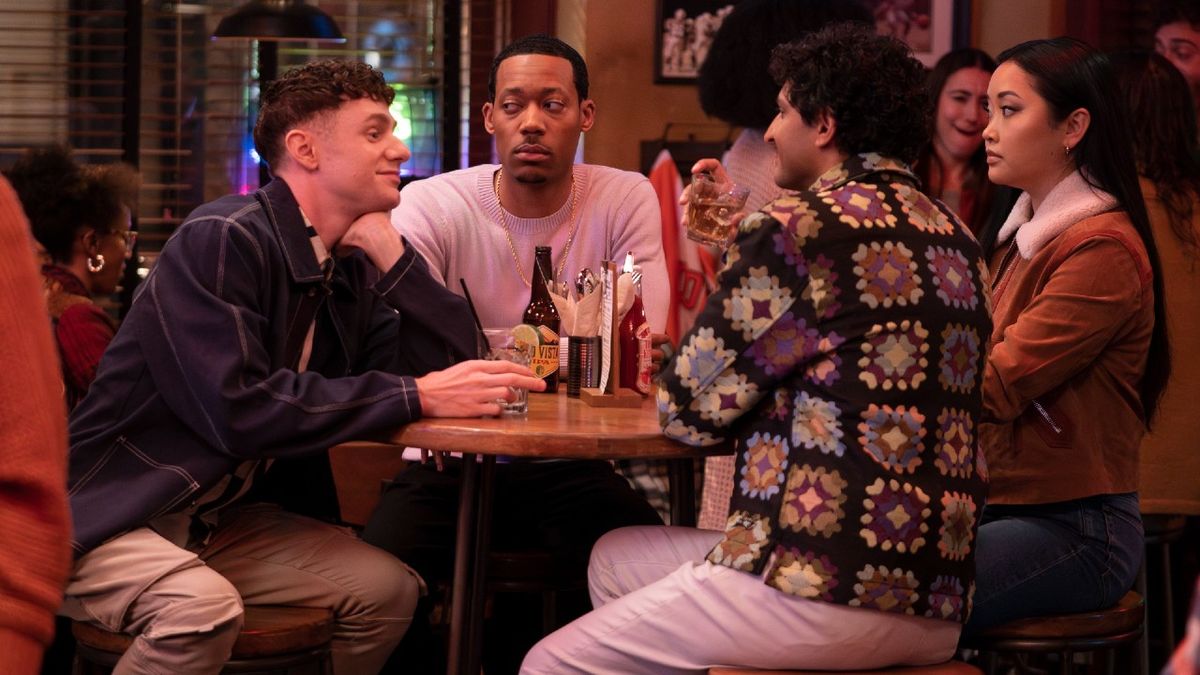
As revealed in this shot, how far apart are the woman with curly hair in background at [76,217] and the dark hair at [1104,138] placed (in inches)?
94.5

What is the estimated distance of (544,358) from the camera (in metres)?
2.87

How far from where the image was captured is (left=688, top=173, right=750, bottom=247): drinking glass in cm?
272

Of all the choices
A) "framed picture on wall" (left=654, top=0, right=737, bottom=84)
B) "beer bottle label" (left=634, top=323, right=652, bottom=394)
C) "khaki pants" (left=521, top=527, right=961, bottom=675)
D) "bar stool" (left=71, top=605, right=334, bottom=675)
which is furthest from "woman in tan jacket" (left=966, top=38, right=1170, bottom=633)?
"framed picture on wall" (left=654, top=0, right=737, bottom=84)

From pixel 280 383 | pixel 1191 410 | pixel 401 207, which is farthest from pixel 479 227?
pixel 1191 410

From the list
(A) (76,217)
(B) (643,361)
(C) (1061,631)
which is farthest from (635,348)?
(A) (76,217)

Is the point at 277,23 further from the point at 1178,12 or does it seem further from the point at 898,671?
the point at 898,671

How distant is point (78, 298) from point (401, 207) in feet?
3.29

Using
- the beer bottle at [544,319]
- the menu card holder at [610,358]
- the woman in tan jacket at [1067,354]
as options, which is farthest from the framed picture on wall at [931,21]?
the menu card holder at [610,358]

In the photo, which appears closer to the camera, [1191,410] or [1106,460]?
[1106,460]

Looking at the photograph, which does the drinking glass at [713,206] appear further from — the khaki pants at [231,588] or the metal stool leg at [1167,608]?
the metal stool leg at [1167,608]

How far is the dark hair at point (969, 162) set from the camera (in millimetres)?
4422

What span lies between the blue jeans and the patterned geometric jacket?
0.27 m

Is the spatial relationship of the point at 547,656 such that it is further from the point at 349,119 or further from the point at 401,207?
the point at 401,207

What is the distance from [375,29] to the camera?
693cm
